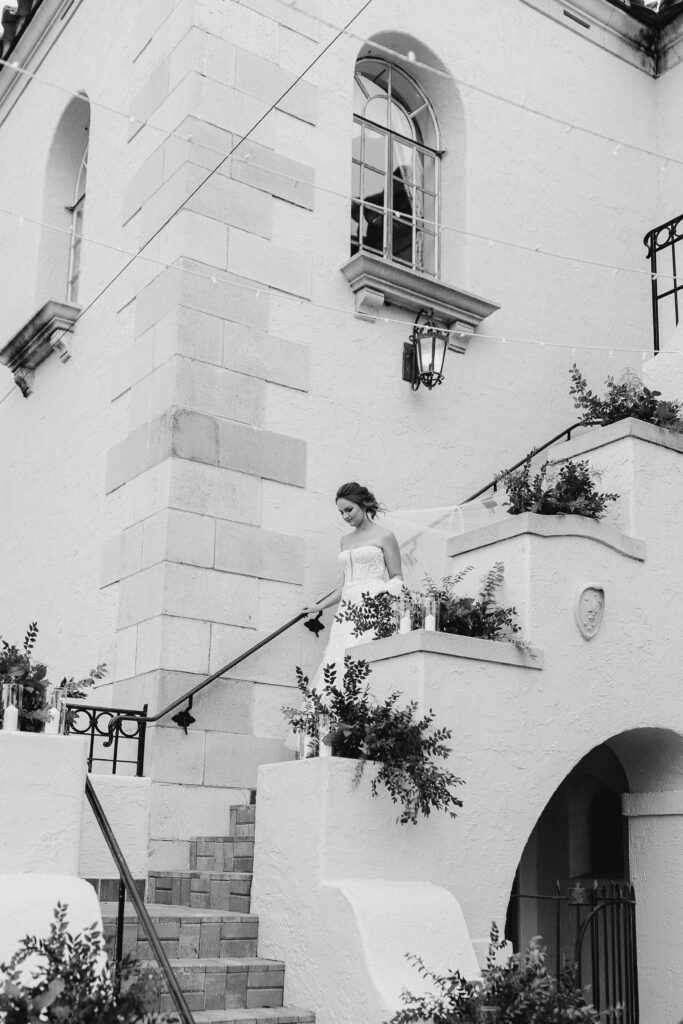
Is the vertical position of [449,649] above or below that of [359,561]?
below

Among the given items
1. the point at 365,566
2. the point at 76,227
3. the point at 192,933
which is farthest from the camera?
the point at 76,227

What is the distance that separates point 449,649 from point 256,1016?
2088 mm

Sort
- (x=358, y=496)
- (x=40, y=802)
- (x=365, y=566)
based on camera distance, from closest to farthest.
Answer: (x=40, y=802) → (x=365, y=566) → (x=358, y=496)

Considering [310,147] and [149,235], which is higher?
[310,147]

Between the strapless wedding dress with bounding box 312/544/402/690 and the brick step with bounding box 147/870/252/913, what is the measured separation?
A: 1.46 metres

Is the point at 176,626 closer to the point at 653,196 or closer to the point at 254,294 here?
the point at 254,294

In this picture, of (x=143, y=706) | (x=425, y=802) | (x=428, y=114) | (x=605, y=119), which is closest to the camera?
(x=425, y=802)

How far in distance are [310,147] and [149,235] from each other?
4.80 ft

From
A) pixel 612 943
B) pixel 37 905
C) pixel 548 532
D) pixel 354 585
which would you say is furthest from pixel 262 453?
pixel 37 905

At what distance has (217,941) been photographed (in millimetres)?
6500

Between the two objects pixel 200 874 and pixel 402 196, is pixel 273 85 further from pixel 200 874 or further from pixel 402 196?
pixel 200 874

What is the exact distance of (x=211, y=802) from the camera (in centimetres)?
796

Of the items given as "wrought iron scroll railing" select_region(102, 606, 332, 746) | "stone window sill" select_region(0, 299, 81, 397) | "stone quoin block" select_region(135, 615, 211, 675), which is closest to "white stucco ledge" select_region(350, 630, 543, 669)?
"wrought iron scroll railing" select_region(102, 606, 332, 746)

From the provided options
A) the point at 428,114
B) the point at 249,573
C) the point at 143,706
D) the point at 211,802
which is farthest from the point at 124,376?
the point at 428,114
